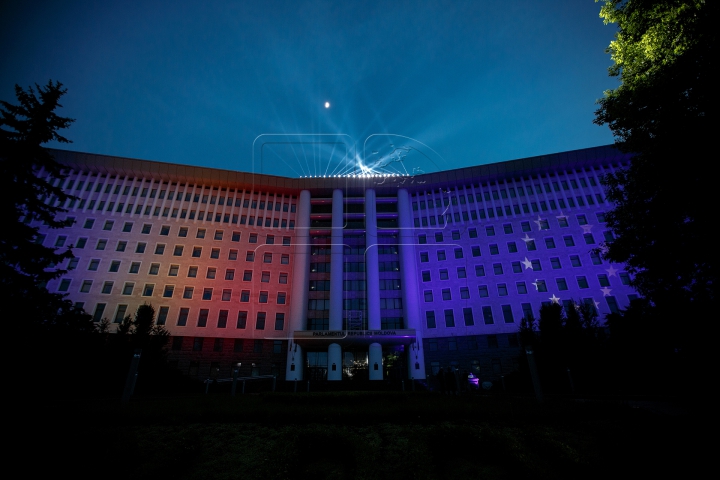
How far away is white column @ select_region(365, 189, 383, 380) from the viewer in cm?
4044

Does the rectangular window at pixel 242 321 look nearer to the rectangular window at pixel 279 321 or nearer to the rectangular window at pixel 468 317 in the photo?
the rectangular window at pixel 279 321

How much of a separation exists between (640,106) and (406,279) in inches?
1354

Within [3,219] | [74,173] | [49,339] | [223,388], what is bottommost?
[223,388]

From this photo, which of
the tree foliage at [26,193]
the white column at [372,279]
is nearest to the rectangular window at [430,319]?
the white column at [372,279]

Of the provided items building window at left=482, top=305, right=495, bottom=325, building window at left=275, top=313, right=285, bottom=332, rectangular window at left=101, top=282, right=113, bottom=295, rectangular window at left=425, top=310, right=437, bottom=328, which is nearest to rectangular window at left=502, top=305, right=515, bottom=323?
building window at left=482, top=305, right=495, bottom=325

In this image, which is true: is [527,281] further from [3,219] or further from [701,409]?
[3,219]

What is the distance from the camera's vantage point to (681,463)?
5680 millimetres

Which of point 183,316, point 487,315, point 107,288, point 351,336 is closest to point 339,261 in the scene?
point 351,336

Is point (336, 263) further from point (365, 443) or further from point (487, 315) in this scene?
point (365, 443)

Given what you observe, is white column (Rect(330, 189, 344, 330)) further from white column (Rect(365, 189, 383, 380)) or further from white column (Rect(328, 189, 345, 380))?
white column (Rect(365, 189, 383, 380))

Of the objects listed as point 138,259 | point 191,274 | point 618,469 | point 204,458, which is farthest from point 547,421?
point 138,259

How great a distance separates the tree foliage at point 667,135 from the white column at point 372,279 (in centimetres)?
3113

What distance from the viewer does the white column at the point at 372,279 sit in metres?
40.4

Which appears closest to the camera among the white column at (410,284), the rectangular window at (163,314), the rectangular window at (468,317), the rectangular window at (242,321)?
the rectangular window at (163,314)
